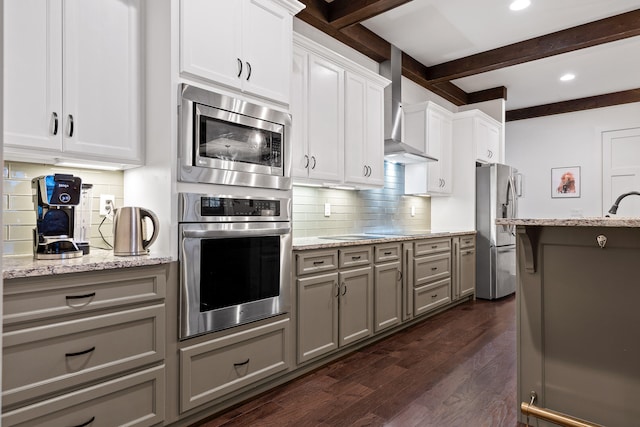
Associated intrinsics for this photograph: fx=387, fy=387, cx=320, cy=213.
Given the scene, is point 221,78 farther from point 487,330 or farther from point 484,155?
point 484,155

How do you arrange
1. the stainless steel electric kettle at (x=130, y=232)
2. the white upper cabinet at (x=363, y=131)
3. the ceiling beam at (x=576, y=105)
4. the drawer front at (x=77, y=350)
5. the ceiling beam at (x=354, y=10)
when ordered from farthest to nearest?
the ceiling beam at (x=576, y=105), the white upper cabinet at (x=363, y=131), the ceiling beam at (x=354, y=10), the stainless steel electric kettle at (x=130, y=232), the drawer front at (x=77, y=350)

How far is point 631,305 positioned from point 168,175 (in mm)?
2305

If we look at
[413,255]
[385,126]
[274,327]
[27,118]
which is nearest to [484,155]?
[385,126]

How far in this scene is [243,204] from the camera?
227 centimetres

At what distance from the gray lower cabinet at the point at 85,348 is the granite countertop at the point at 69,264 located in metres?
0.03

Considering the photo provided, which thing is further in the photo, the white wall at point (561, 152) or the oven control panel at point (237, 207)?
the white wall at point (561, 152)

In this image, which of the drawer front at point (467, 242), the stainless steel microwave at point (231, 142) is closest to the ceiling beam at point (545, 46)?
the drawer front at point (467, 242)

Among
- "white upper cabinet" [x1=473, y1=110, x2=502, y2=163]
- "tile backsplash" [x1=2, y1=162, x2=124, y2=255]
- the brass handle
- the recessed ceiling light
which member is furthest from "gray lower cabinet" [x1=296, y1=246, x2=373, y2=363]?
"white upper cabinet" [x1=473, y1=110, x2=502, y2=163]

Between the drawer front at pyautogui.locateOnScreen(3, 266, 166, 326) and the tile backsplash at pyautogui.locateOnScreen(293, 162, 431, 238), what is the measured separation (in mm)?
1678

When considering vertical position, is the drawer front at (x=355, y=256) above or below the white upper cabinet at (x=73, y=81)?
below

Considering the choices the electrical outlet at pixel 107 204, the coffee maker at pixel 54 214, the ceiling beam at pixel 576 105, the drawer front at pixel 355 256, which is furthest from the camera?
the ceiling beam at pixel 576 105

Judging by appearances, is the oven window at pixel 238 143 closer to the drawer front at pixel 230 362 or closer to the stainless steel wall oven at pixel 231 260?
the stainless steel wall oven at pixel 231 260

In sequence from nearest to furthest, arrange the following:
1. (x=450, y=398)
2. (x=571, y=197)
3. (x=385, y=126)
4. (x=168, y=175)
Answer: (x=168, y=175) → (x=450, y=398) → (x=385, y=126) → (x=571, y=197)

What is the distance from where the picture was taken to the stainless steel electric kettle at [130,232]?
1984 millimetres
